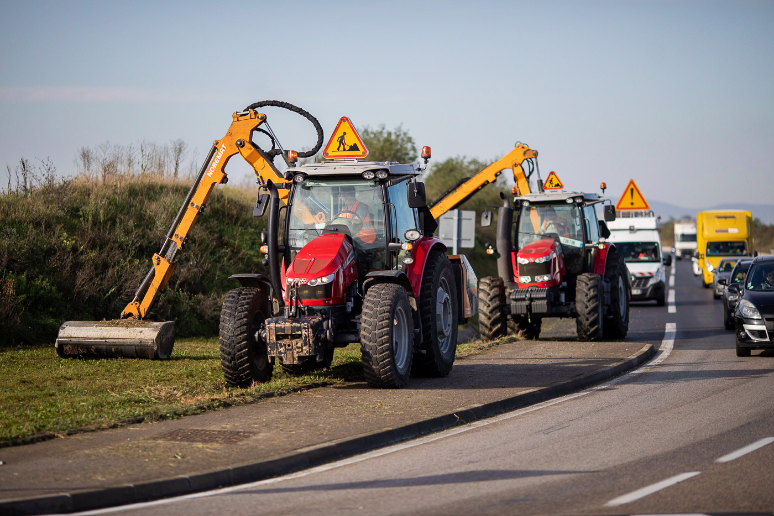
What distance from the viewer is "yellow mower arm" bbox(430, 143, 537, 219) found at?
2056 cm

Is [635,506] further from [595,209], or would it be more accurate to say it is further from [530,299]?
[595,209]

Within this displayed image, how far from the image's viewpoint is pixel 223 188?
2892 centimetres

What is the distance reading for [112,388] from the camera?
463 inches

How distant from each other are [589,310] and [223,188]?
14764 mm

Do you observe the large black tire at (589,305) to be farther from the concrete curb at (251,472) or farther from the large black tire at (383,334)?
the large black tire at (383,334)

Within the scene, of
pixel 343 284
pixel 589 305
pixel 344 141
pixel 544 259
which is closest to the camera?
pixel 343 284

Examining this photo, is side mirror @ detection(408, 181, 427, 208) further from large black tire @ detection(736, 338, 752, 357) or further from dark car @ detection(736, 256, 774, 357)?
large black tire @ detection(736, 338, 752, 357)

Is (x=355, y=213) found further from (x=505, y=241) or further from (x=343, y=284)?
(x=505, y=241)

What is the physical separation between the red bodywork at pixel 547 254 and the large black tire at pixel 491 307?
0.55 metres

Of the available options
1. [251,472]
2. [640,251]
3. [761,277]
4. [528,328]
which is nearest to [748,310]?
[761,277]

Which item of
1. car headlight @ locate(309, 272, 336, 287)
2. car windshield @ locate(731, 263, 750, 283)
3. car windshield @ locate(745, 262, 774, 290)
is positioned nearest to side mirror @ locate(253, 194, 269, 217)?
car headlight @ locate(309, 272, 336, 287)

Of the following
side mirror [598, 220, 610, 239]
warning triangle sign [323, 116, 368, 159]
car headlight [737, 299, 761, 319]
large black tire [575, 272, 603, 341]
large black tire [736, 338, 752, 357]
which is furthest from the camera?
side mirror [598, 220, 610, 239]

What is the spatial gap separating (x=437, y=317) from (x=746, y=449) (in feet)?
18.0

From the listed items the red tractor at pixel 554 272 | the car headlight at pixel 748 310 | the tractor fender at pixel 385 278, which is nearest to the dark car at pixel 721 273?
the red tractor at pixel 554 272
